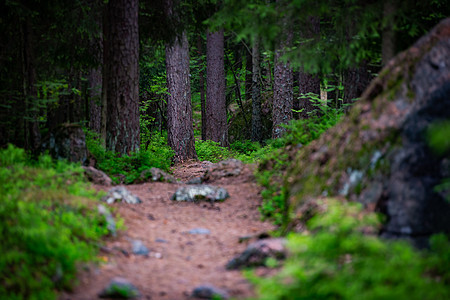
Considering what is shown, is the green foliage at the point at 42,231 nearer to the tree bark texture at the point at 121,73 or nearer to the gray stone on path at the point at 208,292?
the gray stone on path at the point at 208,292

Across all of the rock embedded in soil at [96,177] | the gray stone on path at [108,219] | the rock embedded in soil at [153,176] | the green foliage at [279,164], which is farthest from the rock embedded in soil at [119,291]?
the rock embedded in soil at [153,176]

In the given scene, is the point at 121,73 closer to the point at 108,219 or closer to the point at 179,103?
the point at 179,103

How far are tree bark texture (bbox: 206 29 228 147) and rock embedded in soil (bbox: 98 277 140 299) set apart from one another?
45.7ft

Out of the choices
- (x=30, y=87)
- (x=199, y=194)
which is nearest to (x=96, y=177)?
(x=199, y=194)

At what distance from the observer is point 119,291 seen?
142 inches

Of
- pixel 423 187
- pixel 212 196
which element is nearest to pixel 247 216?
pixel 212 196

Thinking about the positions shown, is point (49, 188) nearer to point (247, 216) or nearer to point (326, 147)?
point (247, 216)

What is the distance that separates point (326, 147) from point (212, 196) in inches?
118

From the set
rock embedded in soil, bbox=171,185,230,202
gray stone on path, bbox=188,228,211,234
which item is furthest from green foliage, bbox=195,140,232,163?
gray stone on path, bbox=188,228,211,234

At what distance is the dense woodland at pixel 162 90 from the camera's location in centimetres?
370

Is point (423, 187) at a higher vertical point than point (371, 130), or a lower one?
lower

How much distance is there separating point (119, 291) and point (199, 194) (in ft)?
13.9

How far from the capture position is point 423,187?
4.30m

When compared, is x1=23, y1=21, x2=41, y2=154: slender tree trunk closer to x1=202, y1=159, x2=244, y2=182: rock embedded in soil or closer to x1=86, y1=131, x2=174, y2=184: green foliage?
x1=86, y1=131, x2=174, y2=184: green foliage
